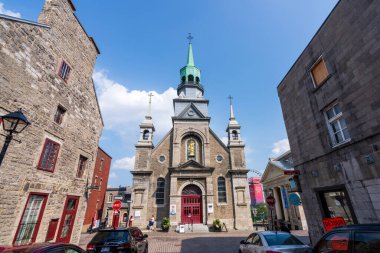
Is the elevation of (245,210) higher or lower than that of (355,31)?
lower

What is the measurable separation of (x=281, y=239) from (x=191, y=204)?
51.8 ft

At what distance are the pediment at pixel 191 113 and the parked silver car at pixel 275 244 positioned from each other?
757 inches

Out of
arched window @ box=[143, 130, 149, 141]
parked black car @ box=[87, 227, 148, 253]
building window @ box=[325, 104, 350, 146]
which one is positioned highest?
arched window @ box=[143, 130, 149, 141]

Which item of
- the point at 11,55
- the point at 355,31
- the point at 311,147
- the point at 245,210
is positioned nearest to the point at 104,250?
the point at 11,55

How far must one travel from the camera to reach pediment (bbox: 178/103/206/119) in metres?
25.4

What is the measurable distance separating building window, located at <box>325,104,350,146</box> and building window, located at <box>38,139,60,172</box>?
13.4 meters

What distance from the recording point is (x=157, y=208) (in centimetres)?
2031

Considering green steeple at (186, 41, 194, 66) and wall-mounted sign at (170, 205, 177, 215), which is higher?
green steeple at (186, 41, 194, 66)

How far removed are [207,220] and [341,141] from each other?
1596 cm

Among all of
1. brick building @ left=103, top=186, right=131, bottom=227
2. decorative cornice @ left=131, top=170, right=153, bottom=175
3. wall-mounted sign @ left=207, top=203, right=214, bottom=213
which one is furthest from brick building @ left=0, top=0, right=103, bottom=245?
brick building @ left=103, top=186, right=131, bottom=227

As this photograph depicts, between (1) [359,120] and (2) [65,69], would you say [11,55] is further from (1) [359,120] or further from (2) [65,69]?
(1) [359,120]

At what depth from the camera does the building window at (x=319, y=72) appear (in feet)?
26.9

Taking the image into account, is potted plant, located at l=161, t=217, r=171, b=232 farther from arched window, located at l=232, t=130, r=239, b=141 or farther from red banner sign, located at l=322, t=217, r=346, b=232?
red banner sign, located at l=322, t=217, r=346, b=232

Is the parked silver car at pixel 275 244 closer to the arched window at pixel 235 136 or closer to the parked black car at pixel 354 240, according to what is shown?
the parked black car at pixel 354 240
